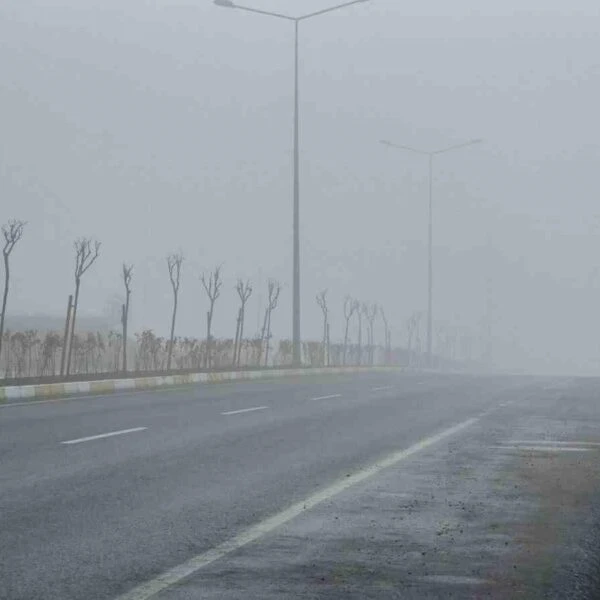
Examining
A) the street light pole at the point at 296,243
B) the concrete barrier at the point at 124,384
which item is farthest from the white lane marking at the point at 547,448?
the street light pole at the point at 296,243

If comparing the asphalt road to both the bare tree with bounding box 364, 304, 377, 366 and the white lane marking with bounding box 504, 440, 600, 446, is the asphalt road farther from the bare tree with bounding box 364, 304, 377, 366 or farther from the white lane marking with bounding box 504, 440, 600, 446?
the bare tree with bounding box 364, 304, 377, 366

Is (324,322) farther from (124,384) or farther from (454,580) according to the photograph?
(454,580)

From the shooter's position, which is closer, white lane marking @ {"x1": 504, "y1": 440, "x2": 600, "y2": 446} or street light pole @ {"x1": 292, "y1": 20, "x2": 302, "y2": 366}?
white lane marking @ {"x1": 504, "y1": 440, "x2": 600, "y2": 446}

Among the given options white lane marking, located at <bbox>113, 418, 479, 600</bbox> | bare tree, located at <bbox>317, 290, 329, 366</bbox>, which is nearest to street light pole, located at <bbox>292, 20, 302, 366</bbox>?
bare tree, located at <bbox>317, 290, 329, 366</bbox>

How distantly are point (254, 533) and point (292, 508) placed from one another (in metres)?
1.17

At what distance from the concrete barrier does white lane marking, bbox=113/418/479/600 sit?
12.8 meters

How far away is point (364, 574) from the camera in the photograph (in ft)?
23.1

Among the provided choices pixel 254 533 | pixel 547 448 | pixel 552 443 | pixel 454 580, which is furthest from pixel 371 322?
pixel 454 580

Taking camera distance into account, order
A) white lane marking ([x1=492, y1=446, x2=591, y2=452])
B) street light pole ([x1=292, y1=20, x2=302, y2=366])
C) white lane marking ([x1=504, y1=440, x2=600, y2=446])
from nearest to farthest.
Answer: white lane marking ([x1=492, y1=446, x2=591, y2=452]) < white lane marking ([x1=504, y1=440, x2=600, y2=446]) < street light pole ([x1=292, y1=20, x2=302, y2=366])

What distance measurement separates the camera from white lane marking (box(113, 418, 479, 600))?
259 inches

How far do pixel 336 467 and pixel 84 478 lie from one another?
8.26 ft

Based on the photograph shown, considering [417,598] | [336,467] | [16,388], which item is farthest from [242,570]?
[16,388]

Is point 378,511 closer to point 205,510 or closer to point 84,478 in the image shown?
point 205,510

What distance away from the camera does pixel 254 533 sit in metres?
8.31
